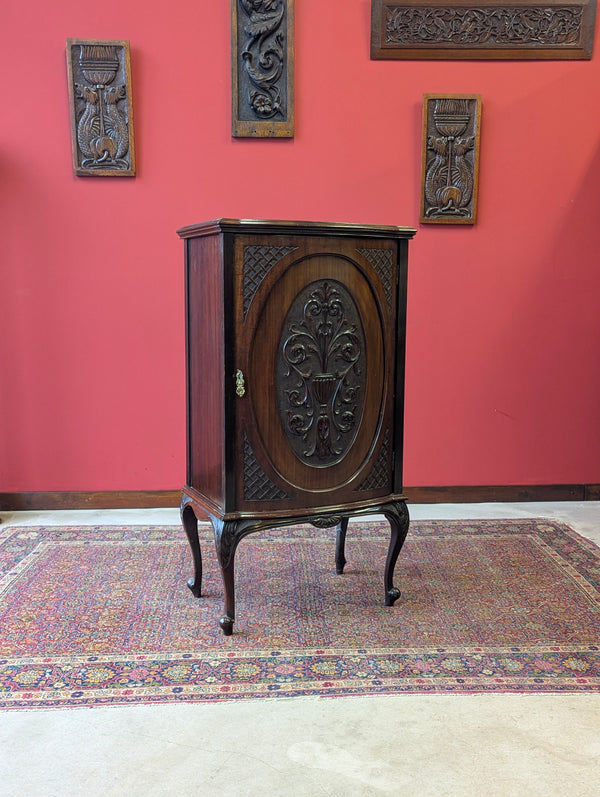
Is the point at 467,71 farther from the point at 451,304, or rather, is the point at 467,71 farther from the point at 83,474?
the point at 83,474

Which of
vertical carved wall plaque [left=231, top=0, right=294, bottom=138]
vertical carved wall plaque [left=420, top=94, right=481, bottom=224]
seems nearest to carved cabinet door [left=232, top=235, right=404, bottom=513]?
vertical carved wall plaque [left=420, top=94, right=481, bottom=224]

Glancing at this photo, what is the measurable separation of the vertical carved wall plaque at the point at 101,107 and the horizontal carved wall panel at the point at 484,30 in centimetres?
108

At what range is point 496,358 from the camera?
3461 millimetres

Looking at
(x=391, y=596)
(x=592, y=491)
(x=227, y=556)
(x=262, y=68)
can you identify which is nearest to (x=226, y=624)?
(x=227, y=556)

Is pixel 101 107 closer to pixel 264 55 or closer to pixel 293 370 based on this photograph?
pixel 264 55

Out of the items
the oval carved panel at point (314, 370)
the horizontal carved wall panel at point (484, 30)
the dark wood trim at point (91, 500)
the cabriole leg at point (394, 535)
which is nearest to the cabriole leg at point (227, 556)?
the oval carved panel at point (314, 370)

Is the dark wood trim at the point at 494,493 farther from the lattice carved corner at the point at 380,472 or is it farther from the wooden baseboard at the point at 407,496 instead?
the lattice carved corner at the point at 380,472

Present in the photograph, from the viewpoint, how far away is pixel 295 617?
2338 mm

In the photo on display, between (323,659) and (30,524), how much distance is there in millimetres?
1635

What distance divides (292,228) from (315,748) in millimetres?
1316

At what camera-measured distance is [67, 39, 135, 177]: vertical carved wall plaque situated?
3.11 metres

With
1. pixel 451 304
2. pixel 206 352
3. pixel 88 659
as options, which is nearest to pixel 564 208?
pixel 451 304

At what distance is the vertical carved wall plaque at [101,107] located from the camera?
10.2 ft

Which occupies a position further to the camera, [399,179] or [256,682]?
[399,179]
